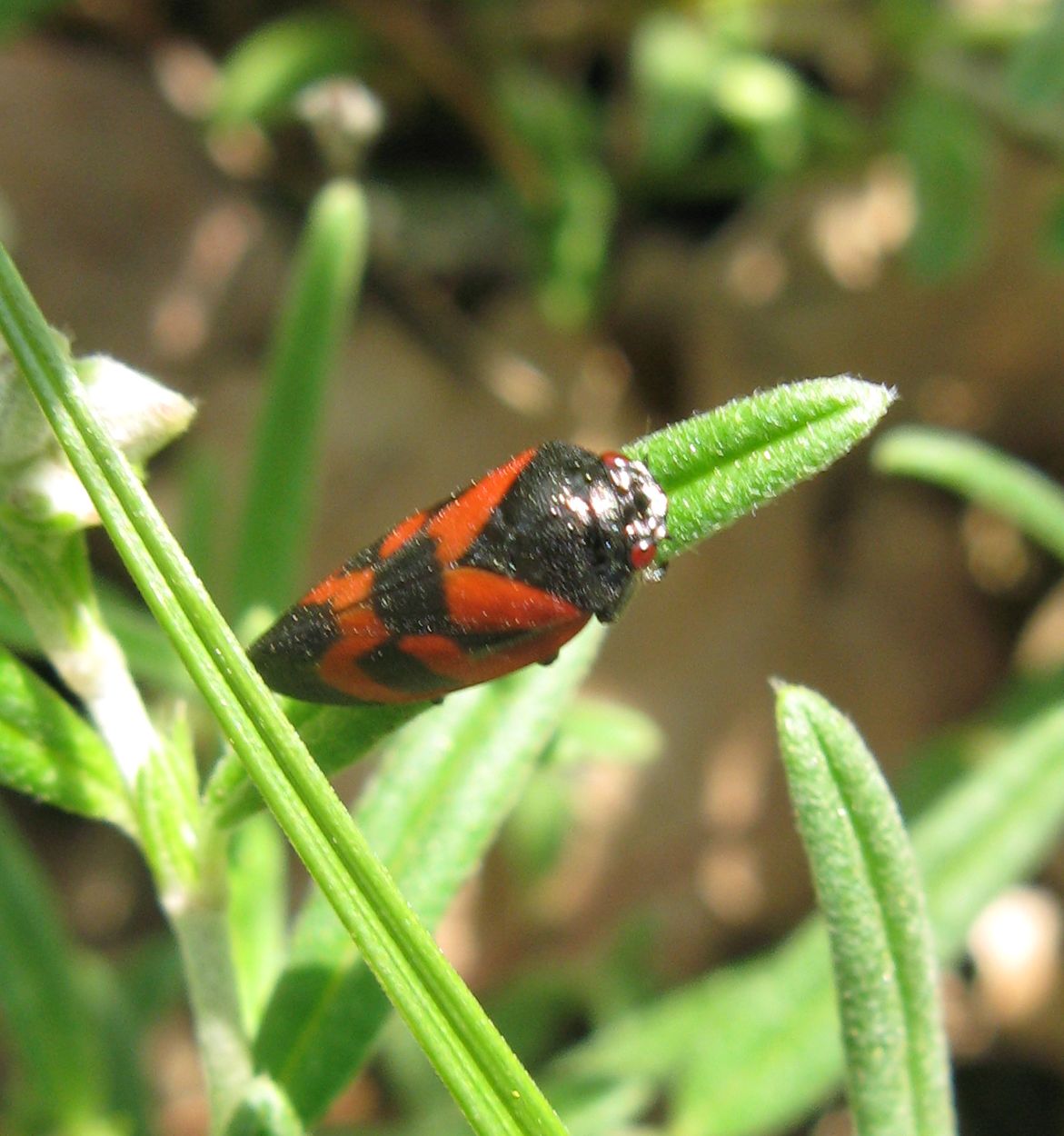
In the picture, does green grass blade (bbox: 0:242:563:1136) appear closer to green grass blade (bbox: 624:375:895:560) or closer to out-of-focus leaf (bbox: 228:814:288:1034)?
green grass blade (bbox: 624:375:895:560)

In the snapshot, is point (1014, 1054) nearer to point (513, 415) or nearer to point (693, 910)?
point (693, 910)

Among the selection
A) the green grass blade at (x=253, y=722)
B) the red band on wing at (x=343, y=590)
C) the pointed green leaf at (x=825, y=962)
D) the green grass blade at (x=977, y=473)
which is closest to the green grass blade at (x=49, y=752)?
the red band on wing at (x=343, y=590)

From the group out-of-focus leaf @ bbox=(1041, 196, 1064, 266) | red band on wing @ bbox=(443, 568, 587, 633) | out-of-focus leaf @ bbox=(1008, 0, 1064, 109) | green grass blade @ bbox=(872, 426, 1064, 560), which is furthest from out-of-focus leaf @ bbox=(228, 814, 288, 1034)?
out-of-focus leaf @ bbox=(1041, 196, 1064, 266)

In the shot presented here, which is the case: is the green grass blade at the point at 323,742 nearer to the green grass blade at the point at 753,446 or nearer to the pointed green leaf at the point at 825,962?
the green grass blade at the point at 753,446

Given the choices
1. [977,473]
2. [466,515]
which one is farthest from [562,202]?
[466,515]

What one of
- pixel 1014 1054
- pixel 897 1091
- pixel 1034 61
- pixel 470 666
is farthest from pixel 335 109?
pixel 1014 1054

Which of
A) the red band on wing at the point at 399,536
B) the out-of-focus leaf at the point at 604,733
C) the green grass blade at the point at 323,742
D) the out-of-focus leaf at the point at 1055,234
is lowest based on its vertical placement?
the out-of-focus leaf at the point at 604,733
